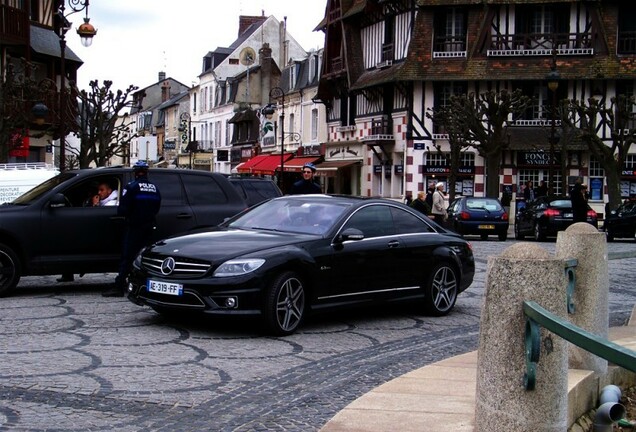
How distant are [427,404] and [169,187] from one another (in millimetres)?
8495

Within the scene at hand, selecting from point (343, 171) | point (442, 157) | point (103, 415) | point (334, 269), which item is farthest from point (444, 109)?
point (103, 415)

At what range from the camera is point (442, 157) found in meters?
45.8

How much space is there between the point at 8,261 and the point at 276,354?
16.9 ft

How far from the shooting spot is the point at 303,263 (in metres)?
10.0

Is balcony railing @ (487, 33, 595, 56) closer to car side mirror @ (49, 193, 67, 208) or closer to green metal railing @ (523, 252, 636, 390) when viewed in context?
car side mirror @ (49, 193, 67, 208)

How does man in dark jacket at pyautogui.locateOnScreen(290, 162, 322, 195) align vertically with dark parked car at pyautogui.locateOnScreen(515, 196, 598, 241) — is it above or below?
above

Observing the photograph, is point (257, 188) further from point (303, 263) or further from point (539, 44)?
point (539, 44)

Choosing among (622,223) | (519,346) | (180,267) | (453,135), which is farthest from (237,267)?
(453,135)

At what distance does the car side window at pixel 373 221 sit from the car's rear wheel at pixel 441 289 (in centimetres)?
82

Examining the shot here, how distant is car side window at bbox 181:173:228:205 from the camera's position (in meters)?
14.2

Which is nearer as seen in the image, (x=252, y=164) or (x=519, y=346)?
(x=519, y=346)

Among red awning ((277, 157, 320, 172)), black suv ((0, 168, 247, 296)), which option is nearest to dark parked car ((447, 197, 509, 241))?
black suv ((0, 168, 247, 296))

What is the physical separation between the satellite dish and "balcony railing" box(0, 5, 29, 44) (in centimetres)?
4846

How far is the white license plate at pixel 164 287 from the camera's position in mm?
9719
